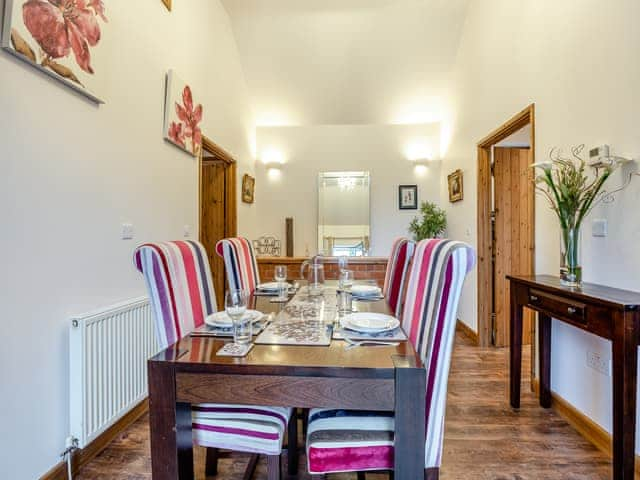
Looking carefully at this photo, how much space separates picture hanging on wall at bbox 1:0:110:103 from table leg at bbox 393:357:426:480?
170 centimetres

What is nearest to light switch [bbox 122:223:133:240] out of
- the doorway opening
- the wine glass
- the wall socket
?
the wall socket

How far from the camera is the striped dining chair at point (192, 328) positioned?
3.61ft

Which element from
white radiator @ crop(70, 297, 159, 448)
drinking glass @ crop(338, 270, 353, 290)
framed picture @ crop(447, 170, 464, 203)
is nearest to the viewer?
white radiator @ crop(70, 297, 159, 448)

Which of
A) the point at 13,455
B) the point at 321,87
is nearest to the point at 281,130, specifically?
the point at 321,87

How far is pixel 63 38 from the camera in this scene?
1.40 metres

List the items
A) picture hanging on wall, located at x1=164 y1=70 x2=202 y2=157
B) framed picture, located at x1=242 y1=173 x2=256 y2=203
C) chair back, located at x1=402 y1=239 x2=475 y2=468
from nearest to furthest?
1. chair back, located at x1=402 y1=239 x2=475 y2=468
2. picture hanging on wall, located at x1=164 y1=70 x2=202 y2=157
3. framed picture, located at x1=242 y1=173 x2=256 y2=203

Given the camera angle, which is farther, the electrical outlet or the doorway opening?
the doorway opening

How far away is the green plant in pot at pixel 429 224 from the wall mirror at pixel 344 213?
2.12ft

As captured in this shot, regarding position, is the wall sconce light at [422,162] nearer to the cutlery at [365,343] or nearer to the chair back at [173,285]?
the chair back at [173,285]

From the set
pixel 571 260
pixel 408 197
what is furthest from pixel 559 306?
pixel 408 197

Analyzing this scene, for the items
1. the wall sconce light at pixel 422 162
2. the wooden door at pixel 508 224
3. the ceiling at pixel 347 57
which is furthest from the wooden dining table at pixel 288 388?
the wall sconce light at pixel 422 162

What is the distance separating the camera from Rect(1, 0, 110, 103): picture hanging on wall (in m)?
1.21

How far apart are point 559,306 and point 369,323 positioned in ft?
3.56

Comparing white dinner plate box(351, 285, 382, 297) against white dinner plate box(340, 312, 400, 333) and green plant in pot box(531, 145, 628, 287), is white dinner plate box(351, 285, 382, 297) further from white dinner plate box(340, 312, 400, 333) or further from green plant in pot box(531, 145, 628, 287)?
green plant in pot box(531, 145, 628, 287)
